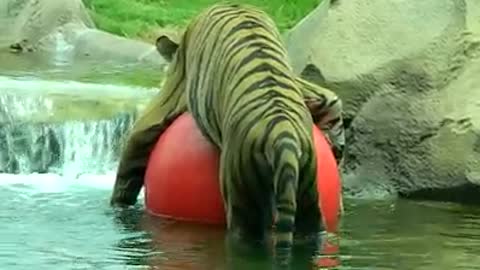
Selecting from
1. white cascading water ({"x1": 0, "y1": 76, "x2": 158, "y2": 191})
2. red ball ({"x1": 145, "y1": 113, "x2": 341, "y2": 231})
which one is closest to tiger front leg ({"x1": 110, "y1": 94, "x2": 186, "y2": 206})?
red ball ({"x1": 145, "y1": 113, "x2": 341, "y2": 231})

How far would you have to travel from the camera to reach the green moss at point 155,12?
68.2 ft

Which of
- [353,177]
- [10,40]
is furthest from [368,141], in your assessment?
[10,40]

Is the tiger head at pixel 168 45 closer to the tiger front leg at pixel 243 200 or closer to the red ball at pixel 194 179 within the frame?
the red ball at pixel 194 179

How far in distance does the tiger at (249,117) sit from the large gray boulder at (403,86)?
1.50 meters

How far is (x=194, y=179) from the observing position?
25.2 ft

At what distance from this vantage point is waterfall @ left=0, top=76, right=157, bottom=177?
11781 millimetres

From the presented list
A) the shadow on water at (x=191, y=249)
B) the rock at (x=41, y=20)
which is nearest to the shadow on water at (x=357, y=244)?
the shadow on water at (x=191, y=249)

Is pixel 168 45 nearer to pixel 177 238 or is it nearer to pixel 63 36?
pixel 177 238

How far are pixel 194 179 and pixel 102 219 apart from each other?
35.7 inches

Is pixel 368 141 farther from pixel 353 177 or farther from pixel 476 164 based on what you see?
pixel 476 164

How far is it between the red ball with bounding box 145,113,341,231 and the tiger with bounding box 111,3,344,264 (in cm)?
10


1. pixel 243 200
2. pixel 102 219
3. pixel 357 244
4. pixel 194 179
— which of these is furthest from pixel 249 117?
pixel 102 219

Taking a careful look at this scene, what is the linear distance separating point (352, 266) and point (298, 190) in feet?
1.40

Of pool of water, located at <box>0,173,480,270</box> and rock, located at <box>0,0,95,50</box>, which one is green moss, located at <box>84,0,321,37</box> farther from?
pool of water, located at <box>0,173,480,270</box>
